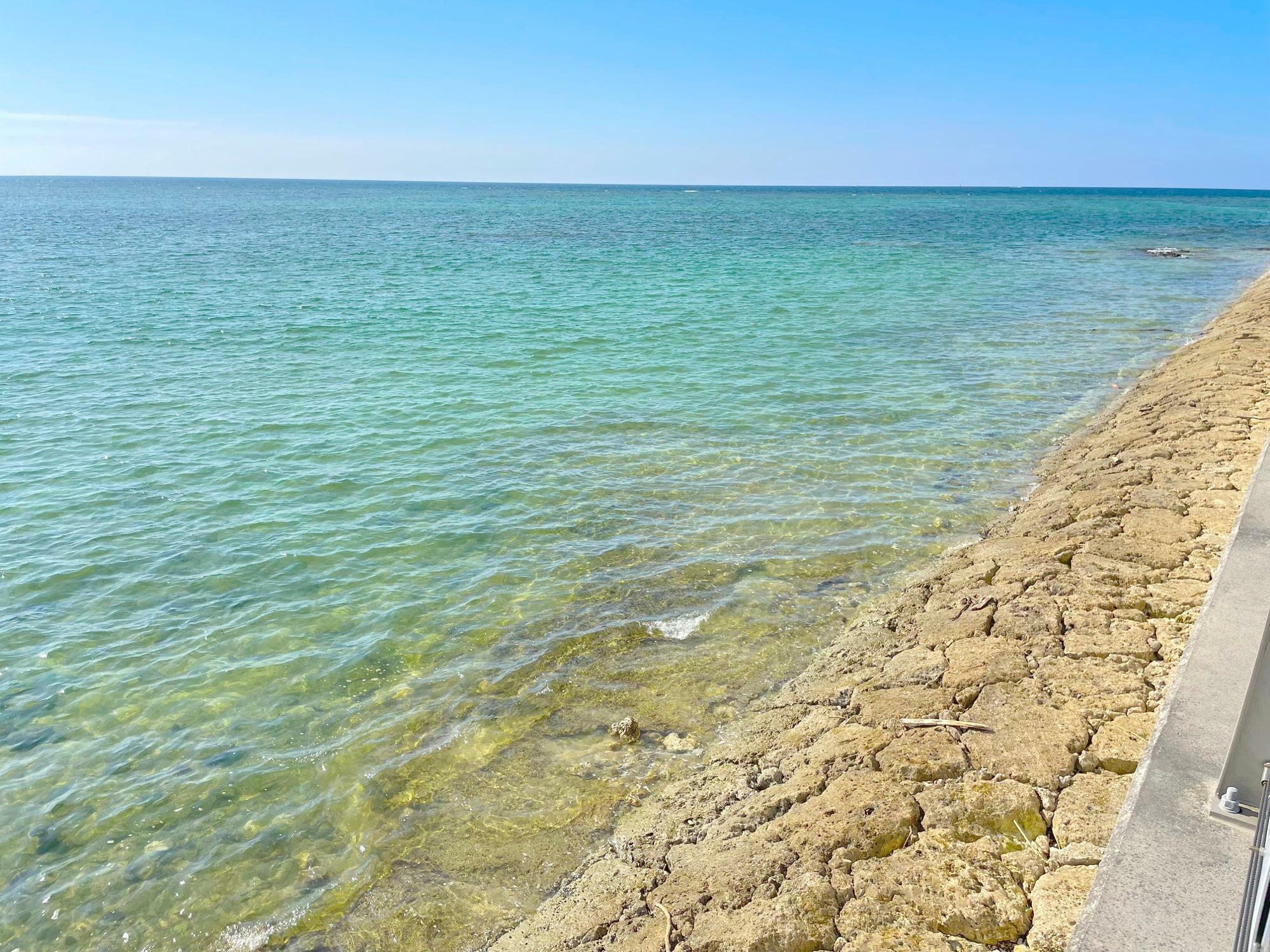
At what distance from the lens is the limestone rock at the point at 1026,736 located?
4.36 metres

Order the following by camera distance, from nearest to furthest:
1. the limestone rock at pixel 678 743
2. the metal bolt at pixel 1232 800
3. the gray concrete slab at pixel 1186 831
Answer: the gray concrete slab at pixel 1186 831 < the metal bolt at pixel 1232 800 < the limestone rock at pixel 678 743

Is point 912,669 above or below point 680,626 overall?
above

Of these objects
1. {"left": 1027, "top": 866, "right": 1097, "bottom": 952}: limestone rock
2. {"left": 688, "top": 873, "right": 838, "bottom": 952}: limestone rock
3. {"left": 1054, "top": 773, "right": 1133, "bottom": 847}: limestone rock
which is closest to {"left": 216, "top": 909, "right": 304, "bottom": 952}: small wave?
{"left": 688, "top": 873, "right": 838, "bottom": 952}: limestone rock

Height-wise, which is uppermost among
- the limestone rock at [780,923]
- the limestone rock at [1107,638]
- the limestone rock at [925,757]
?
the limestone rock at [1107,638]

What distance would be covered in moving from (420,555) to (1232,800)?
8.09m

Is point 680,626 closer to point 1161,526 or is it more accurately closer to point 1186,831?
point 1161,526

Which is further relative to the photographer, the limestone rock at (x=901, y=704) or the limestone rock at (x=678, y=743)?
the limestone rock at (x=678, y=743)

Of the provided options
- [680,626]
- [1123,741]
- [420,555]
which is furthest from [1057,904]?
[420,555]

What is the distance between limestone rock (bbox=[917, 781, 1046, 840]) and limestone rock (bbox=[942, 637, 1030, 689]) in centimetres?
119

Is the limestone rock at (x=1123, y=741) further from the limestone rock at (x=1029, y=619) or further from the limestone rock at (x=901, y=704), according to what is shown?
the limestone rock at (x=1029, y=619)

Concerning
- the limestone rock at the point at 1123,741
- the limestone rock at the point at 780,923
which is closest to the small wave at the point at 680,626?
the limestone rock at the point at 780,923

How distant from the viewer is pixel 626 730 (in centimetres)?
629

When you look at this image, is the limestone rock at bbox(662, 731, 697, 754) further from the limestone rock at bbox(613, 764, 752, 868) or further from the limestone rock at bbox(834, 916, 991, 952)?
the limestone rock at bbox(834, 916, 991, 952)

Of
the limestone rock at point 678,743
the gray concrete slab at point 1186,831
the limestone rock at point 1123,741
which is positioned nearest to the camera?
the gray concrete slab at point 1186,831
